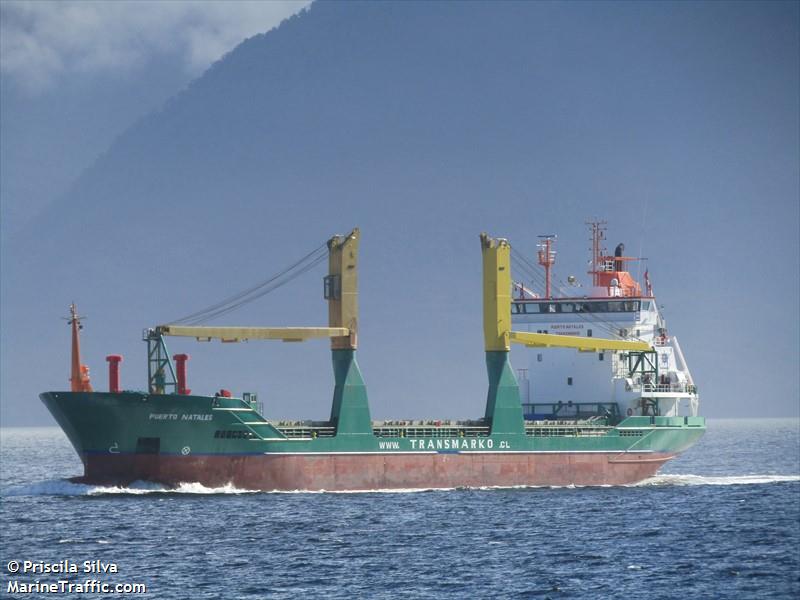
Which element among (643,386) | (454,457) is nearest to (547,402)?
(643,386)

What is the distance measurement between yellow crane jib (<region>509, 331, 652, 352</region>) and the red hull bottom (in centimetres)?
468

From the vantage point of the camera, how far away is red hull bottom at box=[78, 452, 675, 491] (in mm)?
55125

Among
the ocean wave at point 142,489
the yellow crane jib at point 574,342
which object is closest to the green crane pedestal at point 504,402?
the yellow crane jib at point 574,342

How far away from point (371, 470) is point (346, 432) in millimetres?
1834

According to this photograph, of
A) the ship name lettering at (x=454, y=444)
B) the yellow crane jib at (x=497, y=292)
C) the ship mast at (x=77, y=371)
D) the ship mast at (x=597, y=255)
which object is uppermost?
the ship mast at (x=597, y=255)

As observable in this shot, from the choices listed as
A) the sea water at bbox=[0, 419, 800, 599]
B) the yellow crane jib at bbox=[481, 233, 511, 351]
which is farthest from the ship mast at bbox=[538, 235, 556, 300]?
the sea water at bbox=[0, 419, 800, 599]

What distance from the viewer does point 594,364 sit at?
68125mm

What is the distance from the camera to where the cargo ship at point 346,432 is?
5488cm

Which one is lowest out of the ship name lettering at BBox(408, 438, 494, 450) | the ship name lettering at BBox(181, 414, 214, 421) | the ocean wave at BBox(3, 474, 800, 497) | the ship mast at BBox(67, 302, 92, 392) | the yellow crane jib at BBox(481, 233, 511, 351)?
the ocean wave at BBox(3, 474, 800, 497)

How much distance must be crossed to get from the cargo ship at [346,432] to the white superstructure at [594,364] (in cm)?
34

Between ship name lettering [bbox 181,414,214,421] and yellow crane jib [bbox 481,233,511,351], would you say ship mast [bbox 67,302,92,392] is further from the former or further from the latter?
yellow crane jib [bbox 481,233,511,351]

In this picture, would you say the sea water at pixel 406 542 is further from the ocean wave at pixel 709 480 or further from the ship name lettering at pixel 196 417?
the ocean wave at pixel 709 480

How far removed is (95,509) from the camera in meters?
50.7

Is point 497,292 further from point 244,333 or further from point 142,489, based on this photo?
point 142,489
